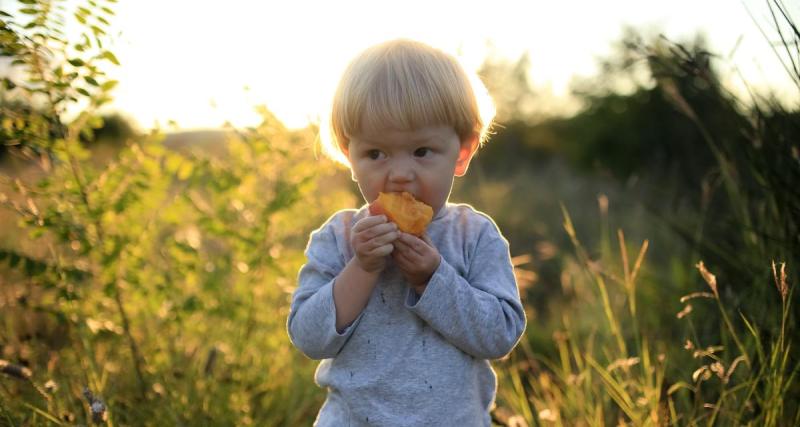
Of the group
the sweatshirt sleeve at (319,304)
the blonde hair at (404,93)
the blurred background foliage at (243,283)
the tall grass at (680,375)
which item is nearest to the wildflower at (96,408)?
the blurred background foliage at (243,283)

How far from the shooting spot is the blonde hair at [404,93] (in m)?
1.75

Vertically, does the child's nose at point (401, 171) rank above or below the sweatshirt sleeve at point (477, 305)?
above

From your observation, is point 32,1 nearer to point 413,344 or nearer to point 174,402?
point 174,402

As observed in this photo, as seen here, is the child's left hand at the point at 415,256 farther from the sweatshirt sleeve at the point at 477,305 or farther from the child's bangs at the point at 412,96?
the child's bangs at the point at 412,96

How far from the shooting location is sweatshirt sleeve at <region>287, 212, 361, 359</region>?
5.85 ft

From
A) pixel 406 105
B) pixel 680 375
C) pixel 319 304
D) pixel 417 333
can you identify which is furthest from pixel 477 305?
pixel 680 375

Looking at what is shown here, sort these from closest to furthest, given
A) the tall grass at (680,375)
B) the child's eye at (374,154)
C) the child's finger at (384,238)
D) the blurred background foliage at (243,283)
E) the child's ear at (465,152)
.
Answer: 1. the child's finger at (384,238)
2. the child's eye at (374,154)
3. the child's ear at (465,152)
4. the tall grass at (680,375)
5. the blurred background foliage at (243,283)

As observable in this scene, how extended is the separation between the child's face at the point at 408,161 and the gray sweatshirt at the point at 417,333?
0.55 ft

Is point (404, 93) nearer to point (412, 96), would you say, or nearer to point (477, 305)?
point (412, 96)

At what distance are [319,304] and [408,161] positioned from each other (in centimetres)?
43

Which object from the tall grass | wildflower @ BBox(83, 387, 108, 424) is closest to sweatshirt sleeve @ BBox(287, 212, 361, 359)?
wildflower @ BBox(83, 387, 108, 424)

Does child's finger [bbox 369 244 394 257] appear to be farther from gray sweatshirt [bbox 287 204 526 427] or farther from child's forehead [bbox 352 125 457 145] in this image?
child's forehead [bbox 352 125 457 145]

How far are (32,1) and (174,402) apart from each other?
145 centimetres

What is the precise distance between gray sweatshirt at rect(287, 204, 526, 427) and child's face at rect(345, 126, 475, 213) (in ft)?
0.55
